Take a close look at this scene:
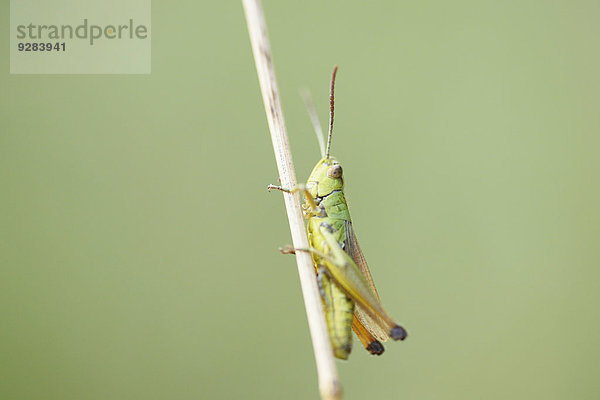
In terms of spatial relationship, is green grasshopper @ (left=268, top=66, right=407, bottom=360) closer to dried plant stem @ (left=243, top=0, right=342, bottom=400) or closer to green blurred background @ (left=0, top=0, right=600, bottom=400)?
dried plant stem @ (left=243, top=0, right=342, bottom=400)

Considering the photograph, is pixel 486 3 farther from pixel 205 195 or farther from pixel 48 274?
pixel 48 274

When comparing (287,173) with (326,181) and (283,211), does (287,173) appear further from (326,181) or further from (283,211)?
(283,211)

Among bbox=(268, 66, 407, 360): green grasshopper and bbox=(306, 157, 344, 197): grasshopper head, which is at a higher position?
bbox=(306, 157, 344, 197): grasshopper head

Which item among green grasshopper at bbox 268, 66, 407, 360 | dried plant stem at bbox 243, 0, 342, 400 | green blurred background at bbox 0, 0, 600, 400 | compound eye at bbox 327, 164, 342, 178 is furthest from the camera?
green blurred background at bbox 0, 0, 600, 400

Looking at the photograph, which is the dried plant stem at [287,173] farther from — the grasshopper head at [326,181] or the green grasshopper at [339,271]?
the grasshopper head at [326,181]

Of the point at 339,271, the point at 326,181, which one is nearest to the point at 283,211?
the point at 326,181

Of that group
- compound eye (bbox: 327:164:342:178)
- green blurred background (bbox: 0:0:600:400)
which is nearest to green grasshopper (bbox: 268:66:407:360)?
compound eye (bbox: 327:164:342:178)

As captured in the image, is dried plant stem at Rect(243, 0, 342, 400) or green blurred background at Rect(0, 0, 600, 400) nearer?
dried plant stem at Rect(243, 0, 342, 400)

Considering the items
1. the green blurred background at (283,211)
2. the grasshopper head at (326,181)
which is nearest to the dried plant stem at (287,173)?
the grasshopper head at (326,181)
